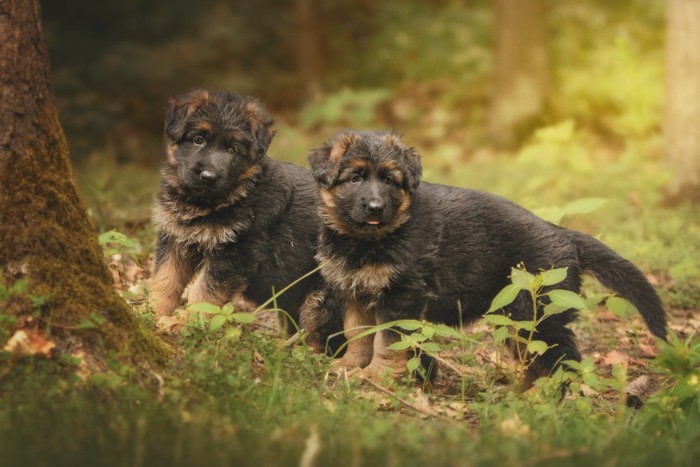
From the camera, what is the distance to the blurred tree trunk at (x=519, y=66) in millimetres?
14078

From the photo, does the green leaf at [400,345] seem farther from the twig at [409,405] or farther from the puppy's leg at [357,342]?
the puppy's leg at [357,342]

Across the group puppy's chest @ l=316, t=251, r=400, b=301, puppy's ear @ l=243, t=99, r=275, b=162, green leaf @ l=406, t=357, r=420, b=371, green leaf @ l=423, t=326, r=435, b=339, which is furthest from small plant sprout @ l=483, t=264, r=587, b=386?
puppy's ear @ l=243, t=99, r=275, b=162

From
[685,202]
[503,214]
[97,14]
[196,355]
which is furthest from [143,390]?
[97,14]

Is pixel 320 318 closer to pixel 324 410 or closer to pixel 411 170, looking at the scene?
pixel 411 170

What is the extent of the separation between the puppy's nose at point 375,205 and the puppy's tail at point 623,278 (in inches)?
49.4

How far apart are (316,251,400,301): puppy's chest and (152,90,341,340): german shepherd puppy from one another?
1.32 ft

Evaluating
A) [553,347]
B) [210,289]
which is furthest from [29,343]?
[553,347]

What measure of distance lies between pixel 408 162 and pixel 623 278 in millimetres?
1441

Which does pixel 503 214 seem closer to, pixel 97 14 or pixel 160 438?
pixel 160 438

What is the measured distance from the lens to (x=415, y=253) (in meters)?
5.23

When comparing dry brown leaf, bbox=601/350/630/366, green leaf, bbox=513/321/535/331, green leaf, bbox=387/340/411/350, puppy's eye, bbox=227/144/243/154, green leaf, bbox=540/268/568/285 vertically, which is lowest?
dry brown leaf, bbox=601/350/630/366

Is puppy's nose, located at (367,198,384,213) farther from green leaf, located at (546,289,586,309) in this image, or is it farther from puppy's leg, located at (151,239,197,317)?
puppy's leg, located at (151,239,197,317)

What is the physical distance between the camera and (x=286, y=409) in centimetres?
391

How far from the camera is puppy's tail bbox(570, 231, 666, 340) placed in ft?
16.3
